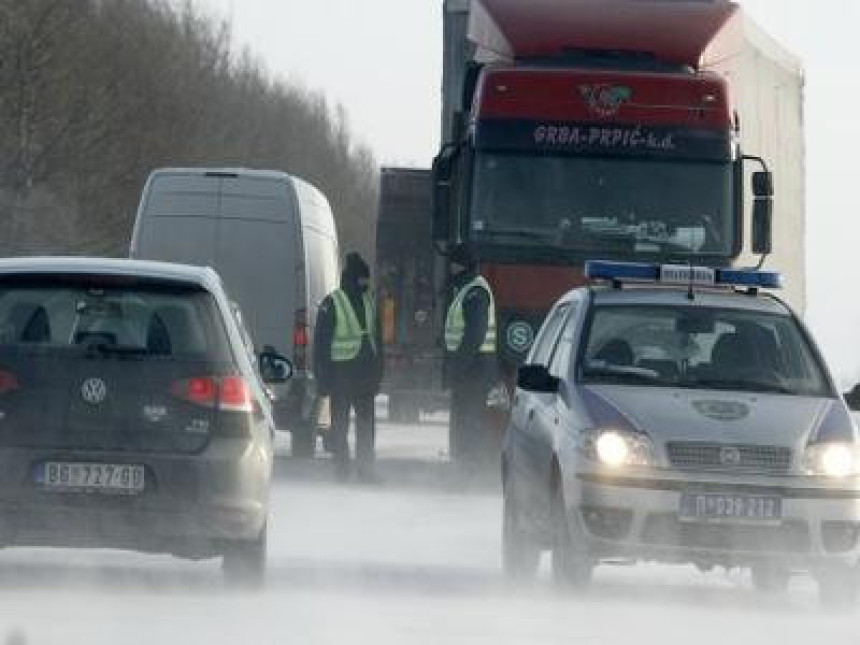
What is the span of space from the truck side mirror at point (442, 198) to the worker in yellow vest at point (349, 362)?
82 cm

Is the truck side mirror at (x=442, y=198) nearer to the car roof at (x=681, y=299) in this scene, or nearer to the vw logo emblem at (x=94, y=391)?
the car roof at (x=681, y=299)

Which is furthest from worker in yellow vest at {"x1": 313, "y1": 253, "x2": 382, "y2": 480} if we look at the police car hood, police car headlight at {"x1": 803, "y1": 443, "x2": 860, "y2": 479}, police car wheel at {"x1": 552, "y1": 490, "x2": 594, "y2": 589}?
police car headlight at {"x1": 803, "y1": 443, "x2": 860, "y2": 479}

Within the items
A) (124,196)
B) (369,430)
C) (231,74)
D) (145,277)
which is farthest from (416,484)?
(231,74)

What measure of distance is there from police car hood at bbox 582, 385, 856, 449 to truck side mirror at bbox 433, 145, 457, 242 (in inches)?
373

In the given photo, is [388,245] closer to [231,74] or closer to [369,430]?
[369,430]

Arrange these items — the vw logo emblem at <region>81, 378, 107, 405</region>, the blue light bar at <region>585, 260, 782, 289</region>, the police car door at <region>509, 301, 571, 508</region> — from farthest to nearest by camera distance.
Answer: the blue light bar at <region>585, 260, 782, 289</region>
the police car door at <region>509, 301, 571, 508</region>
the vw logo emblem at <region>81, 378, 107, 405</region>

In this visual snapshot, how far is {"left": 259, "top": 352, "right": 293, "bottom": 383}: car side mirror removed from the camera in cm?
1661

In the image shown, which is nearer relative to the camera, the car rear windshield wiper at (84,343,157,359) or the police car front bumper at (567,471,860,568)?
the car rear windshield wiper at (84,343,157,359)

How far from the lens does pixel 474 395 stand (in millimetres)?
25250

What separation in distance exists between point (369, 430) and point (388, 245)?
1069cm

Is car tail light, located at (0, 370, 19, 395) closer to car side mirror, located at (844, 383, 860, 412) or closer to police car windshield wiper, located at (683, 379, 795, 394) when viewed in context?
police car windshield wiper, located at (683, 379, 795, 394)

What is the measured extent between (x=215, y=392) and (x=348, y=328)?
1135cm

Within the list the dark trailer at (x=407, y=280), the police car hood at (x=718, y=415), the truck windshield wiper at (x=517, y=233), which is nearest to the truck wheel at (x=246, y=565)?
the police car hood at (x=718, y=415)

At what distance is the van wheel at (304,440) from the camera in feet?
93.6
